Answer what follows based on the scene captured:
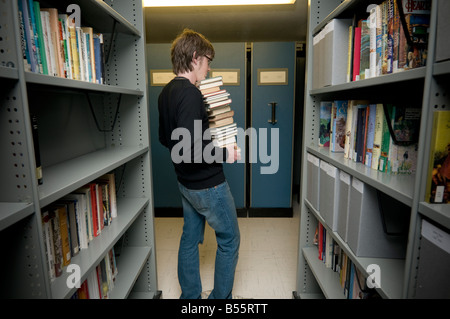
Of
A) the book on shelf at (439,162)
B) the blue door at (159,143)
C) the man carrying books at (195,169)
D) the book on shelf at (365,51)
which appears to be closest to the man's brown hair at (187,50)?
the man carrying books at (195,169)

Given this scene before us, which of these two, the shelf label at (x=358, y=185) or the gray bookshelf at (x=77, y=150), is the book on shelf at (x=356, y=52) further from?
the gray bookshelf at (x=77, y=150)

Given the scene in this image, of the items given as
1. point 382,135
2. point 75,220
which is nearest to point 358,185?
point 382,135

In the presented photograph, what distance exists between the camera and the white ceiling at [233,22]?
3.20 metres

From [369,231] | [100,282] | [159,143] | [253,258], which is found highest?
[159,143]

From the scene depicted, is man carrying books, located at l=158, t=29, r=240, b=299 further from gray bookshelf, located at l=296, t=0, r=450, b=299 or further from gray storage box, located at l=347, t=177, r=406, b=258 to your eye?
gray storage box, located at l=347, t=177, r=406, b=258

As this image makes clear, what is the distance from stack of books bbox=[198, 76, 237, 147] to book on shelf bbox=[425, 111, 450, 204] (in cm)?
96

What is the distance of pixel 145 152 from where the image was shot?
167 cm

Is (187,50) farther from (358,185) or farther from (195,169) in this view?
(358,185)

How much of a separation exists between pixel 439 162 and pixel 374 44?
57 centimetres

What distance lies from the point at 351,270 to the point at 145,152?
1.24 m

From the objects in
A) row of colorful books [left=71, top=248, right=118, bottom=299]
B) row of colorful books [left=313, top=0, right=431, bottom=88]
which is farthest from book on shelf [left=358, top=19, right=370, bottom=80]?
row of colorful books [left=71, top=248, right=118, bottom=299]

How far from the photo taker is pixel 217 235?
1.58 m

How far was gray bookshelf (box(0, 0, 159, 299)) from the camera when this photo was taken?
0.68 meters

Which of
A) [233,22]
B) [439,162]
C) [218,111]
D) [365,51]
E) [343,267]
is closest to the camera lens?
[439,162]
